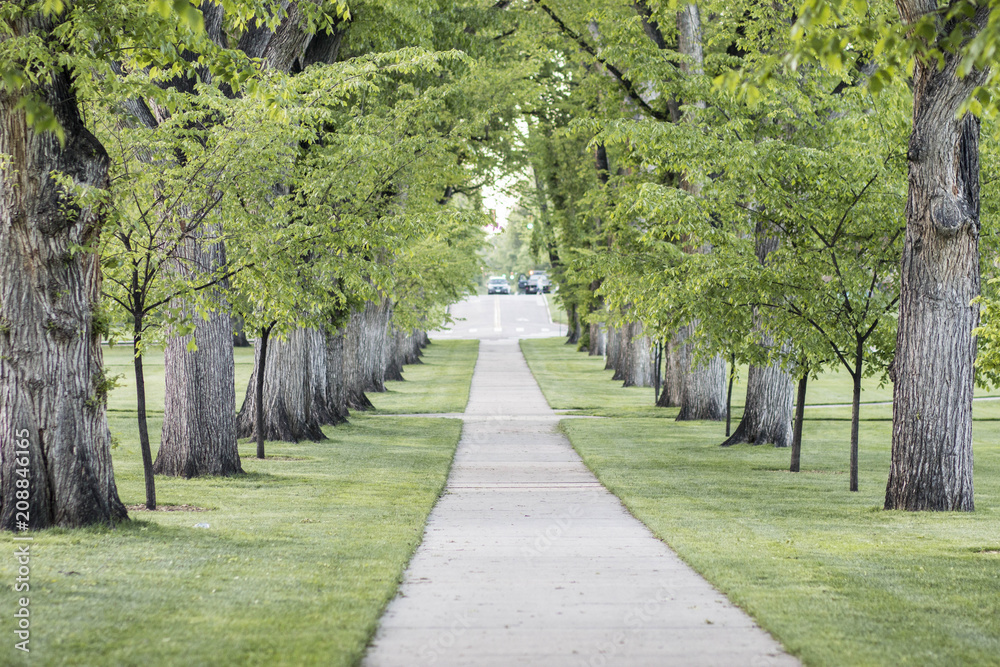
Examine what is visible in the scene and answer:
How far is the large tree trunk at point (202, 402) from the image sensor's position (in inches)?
563

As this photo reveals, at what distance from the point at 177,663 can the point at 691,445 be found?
15866 mm

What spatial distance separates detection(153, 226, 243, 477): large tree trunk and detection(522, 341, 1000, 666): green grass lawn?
539cm

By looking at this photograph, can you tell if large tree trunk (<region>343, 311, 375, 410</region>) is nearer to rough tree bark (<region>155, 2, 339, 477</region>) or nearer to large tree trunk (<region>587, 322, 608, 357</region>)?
rough tree bark (<region>155, 2, 339, 477</region>)

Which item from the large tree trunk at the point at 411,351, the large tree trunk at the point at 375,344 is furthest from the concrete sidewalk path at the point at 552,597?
the large tree trunk at the point at 411,351

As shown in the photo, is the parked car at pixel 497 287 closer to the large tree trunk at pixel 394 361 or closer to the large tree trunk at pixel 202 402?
the large tree trunk at pixel 394 361

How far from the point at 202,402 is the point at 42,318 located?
5600mm

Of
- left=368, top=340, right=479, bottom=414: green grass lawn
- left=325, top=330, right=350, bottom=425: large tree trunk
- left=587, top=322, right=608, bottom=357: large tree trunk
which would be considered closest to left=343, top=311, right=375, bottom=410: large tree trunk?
left=368, top=340, right=479, bottom=414: green grass lawn

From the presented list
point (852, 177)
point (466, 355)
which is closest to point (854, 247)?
point (852, 177)

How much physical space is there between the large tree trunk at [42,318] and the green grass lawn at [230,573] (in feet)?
1.51

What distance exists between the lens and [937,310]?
11188 millimetres

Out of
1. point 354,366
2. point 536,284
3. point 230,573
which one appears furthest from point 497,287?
point 230,573

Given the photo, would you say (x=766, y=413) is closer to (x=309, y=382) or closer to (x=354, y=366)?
(x=309, y=382)

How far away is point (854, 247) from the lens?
13641mm

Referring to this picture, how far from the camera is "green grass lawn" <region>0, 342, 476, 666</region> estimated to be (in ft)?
18.4
